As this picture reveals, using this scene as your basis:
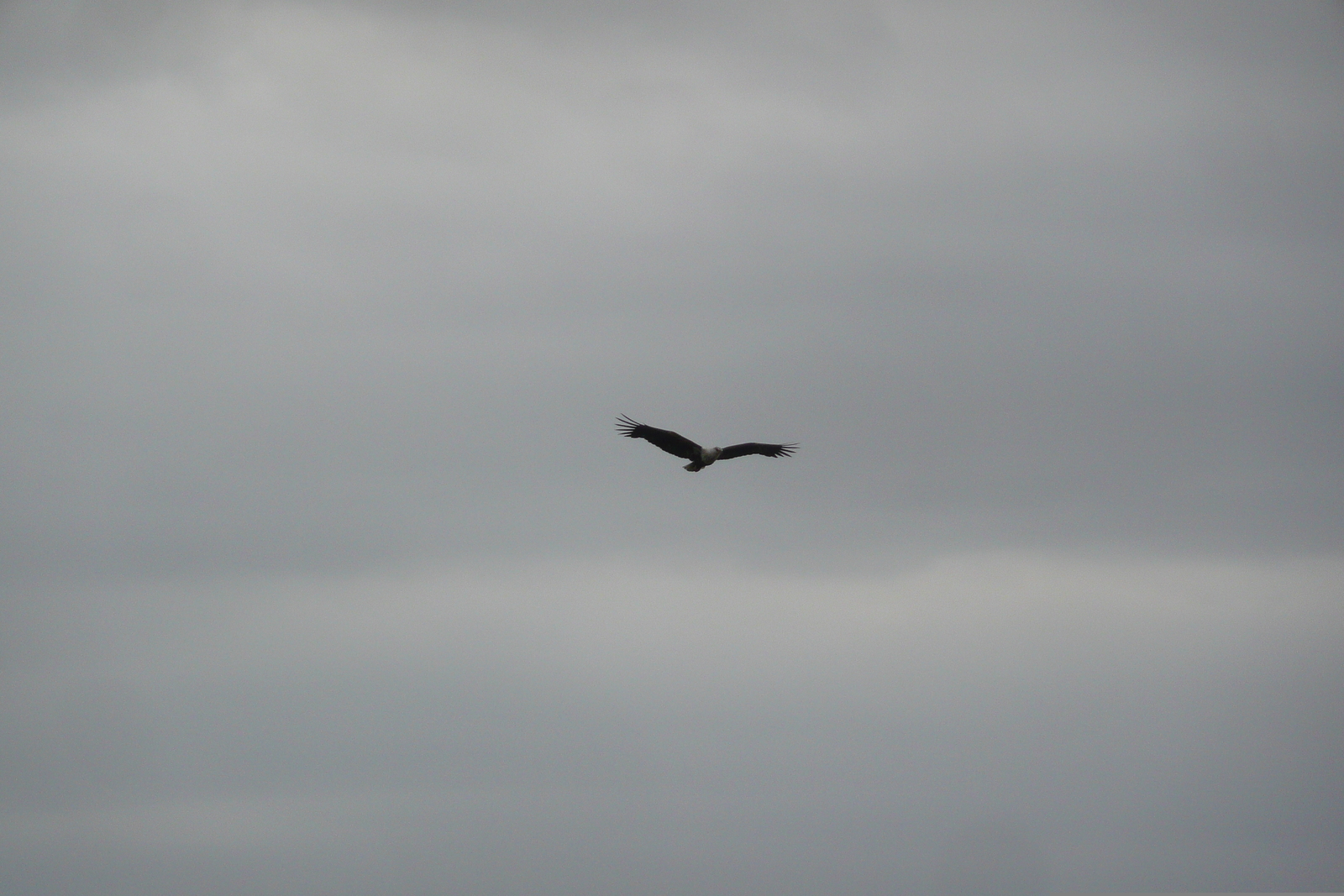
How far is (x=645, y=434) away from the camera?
50.8 meters

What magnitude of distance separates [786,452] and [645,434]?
16.2 feet

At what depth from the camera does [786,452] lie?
2110 inches
